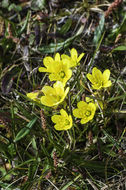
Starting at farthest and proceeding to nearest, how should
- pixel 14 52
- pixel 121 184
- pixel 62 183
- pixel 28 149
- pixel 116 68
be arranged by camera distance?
pixel 14 52 < pixel 116 68 < pixel 28 149 < pixel 62 183 < pixel 121 184

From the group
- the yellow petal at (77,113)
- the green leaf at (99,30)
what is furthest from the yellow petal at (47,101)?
the green leaf at (99,30)

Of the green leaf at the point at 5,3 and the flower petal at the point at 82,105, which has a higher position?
the green leaf at the point at 5,3

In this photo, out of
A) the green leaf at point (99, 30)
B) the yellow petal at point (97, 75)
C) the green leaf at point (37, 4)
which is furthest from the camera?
the green leaf at point (37, 4)

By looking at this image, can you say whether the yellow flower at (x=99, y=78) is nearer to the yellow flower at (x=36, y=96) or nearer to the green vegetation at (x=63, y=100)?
the green vegetation at (x=63, y=100)

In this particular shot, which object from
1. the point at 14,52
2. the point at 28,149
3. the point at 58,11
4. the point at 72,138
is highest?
the point at 58,11

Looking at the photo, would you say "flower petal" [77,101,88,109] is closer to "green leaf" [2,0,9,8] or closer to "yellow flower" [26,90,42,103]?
"yellow flower" [26,90,42,103]

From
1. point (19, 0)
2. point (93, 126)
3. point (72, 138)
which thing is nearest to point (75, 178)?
point (72, 138)

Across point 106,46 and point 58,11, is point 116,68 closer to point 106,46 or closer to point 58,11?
point 106,46
